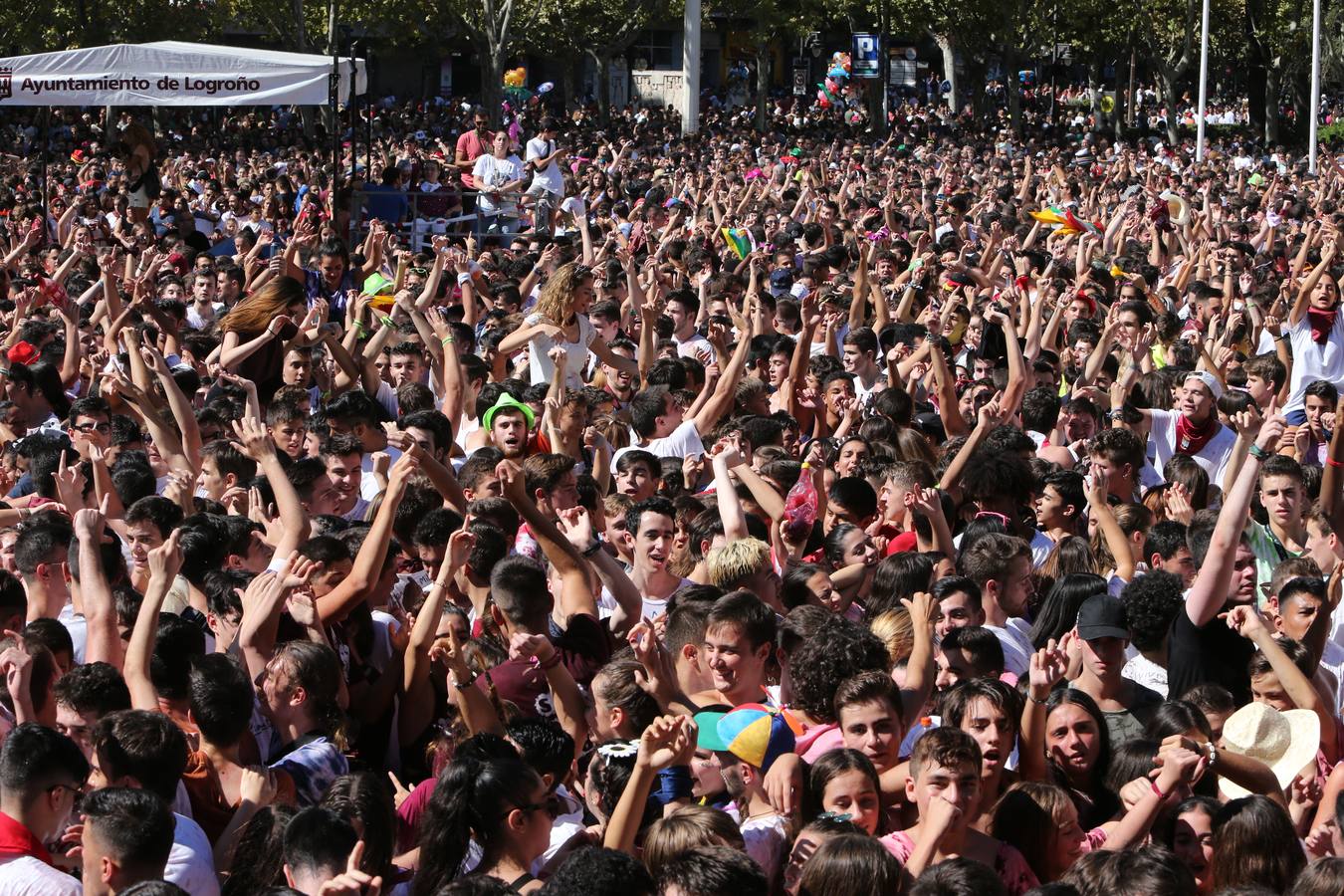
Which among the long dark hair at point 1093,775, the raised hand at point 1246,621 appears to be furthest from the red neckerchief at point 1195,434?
the long dark hair at point 1093,775

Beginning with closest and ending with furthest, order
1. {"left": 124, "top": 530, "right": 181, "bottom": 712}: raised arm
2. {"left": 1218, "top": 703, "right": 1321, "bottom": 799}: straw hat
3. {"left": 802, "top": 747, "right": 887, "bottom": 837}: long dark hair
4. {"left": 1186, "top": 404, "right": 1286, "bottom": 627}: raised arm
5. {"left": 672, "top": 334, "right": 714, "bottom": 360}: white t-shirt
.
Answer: {"left": 802, "top": 747, "right": 887, "bottom": 837}: long dark hair, {"left": 124, "top": 530, "right": 181, "bottom": 712}: raised arm, {"left": 1218, "top": 703, "right": 1321, "bottom": 799}: straw hat, {"left": 1186, "top": 404, "right": 1286, "bottom": 627}: raised arm, {"left": 672, "top": 334, "right": 714, "bottom": 360}: white t-shirt

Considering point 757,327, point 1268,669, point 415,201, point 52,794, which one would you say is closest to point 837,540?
point 1268,669

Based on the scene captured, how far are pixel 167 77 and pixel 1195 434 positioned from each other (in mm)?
11740

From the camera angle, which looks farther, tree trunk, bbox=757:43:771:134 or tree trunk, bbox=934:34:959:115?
tree trunk, bbox=934:34:959:115

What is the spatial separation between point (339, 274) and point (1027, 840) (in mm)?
8985

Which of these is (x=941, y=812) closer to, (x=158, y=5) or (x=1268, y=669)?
(x=1268, y=669)

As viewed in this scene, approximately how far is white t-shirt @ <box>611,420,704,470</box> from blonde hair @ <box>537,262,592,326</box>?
1.52m

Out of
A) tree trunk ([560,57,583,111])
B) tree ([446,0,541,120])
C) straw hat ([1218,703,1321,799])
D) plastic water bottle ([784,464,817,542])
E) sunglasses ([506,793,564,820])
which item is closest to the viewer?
sunglasses ([506,793,564,820])

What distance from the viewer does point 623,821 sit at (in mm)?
4301

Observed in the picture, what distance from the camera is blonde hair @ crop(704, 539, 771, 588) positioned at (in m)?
6.20

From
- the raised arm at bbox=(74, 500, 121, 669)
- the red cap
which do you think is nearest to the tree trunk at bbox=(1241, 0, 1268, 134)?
the red cap

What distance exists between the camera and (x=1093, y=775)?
5.01m

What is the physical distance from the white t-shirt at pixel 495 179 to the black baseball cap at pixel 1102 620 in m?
15.2

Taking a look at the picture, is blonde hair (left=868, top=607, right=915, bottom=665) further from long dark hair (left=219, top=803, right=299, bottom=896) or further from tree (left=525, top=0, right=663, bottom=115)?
tree (left=525, top=0, right=663, bottom=115)
